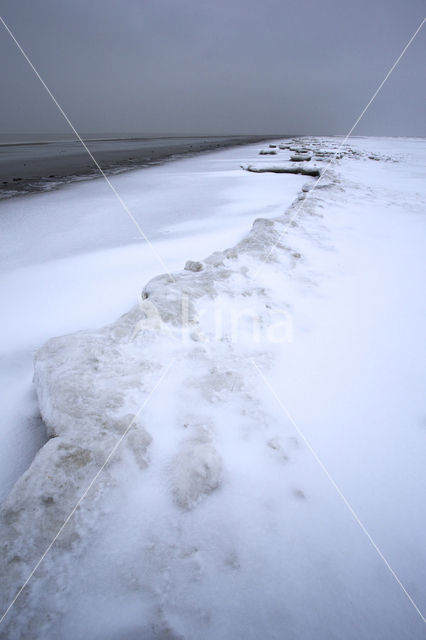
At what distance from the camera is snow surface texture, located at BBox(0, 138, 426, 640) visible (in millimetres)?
729

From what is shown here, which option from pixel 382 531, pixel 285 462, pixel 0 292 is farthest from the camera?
pixel 0 292

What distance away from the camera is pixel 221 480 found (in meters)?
0.99

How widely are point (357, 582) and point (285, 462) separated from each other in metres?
0.35

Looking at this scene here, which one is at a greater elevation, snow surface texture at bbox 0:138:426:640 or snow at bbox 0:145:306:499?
snow at bbox 0:145:306:499

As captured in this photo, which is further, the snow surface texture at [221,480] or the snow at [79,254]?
the snow at [79,254]

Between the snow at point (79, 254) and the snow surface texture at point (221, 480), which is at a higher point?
the snow at point (79, 254)

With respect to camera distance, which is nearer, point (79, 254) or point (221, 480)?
point (221, 480)

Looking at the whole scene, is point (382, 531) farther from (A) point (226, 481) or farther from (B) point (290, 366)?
(B) point (290, 366)

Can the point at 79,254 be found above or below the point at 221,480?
above

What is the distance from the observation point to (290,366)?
1466mm

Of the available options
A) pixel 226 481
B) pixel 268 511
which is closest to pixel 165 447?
pixel 226 481

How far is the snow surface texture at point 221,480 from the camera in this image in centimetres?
73

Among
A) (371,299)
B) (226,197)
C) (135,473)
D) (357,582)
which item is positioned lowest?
(357,582)

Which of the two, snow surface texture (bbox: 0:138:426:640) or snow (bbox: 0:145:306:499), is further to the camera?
snow (bbox: 0:145:306:499)
